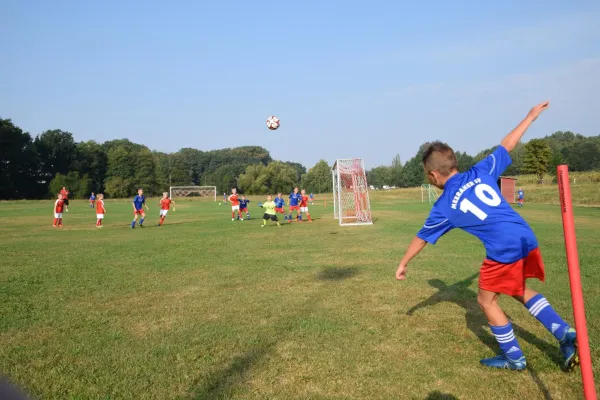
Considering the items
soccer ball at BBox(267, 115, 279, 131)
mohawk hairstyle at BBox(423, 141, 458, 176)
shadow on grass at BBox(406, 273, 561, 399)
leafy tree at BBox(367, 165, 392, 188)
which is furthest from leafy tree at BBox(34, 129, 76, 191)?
mohawk hairstyle at BBox(423, 141, 458, 176)

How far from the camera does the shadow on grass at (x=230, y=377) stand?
389 centimetres

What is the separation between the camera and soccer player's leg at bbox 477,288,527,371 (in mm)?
4363

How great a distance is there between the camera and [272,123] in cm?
2688

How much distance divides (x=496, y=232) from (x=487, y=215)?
0.18 m

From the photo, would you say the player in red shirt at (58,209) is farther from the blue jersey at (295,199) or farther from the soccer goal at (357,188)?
the soccer goal at (357,188)

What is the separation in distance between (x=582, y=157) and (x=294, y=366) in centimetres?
10022

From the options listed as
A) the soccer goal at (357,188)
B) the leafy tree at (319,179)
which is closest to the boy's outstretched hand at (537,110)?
the soccer goal at (357,188)

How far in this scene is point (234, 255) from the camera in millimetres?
12523

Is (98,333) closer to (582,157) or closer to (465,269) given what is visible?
(465,269)

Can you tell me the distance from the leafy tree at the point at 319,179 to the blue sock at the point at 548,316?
98169mm

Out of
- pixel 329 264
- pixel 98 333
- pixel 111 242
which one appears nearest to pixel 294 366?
pixel 98 333

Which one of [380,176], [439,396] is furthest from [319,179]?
[439,396]

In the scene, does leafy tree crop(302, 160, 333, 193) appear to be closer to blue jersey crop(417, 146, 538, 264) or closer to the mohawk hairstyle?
the mohawk hairstyle

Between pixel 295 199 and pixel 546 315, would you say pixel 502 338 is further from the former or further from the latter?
pixel 295 199
